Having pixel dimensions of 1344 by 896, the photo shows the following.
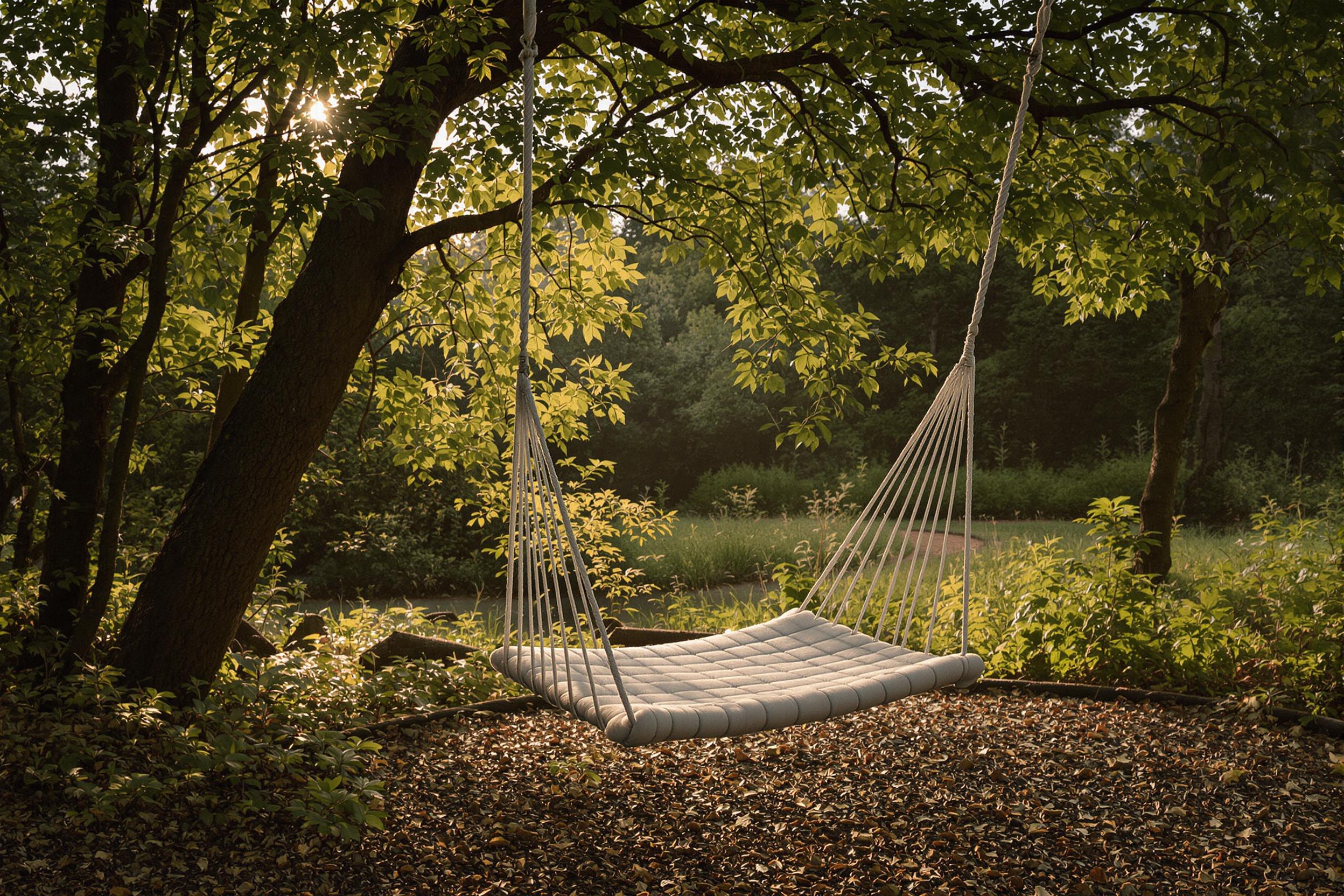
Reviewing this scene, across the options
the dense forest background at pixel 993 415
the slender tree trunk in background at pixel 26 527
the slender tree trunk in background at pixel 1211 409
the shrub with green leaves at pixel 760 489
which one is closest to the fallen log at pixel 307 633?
the slender tree trunk in background at pixel 26 527

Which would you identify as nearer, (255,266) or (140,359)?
(140,359)

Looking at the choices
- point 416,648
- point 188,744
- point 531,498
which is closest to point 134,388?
point 188,744

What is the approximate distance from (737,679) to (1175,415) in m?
2.75

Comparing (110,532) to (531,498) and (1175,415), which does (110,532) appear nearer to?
(531,498)

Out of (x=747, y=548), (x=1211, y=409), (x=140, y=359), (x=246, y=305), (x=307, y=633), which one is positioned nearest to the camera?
(x=140, y=359)

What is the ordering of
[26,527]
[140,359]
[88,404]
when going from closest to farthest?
[140,359] → [88,404] → [26,527]

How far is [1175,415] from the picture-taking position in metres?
3.92

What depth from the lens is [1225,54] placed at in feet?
8.21

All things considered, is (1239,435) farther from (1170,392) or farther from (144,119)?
(144,119)

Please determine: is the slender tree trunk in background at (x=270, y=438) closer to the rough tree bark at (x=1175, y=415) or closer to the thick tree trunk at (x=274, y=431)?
the thick tree trunk at (x=274, y=431)

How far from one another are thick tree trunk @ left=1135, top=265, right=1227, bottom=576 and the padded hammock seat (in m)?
2.09

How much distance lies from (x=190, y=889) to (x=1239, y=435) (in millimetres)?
11976

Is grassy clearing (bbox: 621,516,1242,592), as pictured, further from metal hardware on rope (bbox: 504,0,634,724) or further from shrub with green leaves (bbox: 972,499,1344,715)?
metal hardware on rope (bbox: 504,0,634,724)

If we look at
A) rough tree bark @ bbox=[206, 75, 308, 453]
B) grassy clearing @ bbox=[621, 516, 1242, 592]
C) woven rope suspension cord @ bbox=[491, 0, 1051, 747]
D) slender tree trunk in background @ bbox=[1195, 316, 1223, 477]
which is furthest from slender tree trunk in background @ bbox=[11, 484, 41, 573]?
slender tree trunk in background @ bbox=[1195, 316, 1223, 477]
